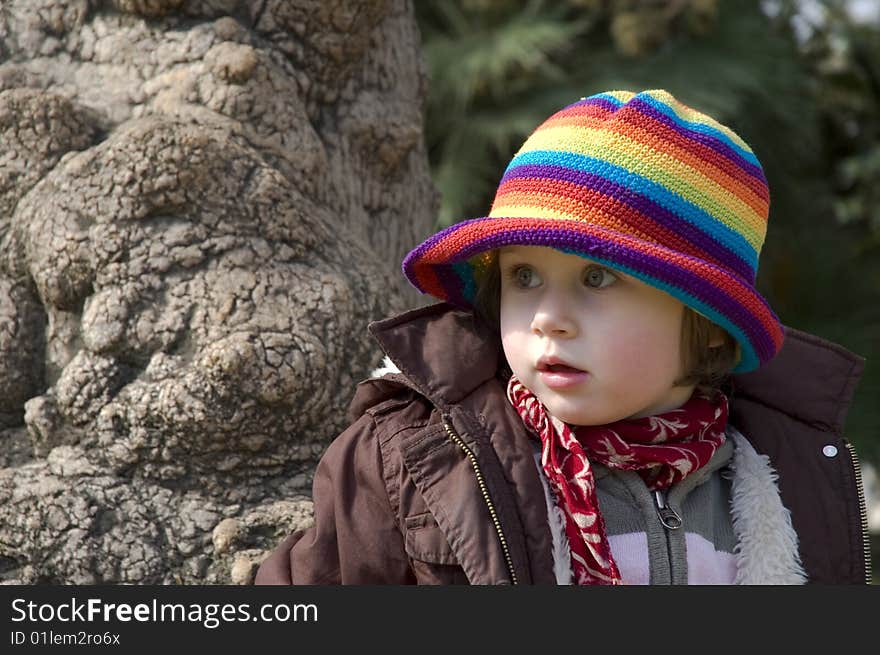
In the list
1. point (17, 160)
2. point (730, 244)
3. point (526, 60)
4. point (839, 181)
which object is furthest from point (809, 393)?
point (839, 181)

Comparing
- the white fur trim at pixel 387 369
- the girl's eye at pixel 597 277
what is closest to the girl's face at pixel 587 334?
the girl's eye at pixel 597 277

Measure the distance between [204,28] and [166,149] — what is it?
1.19 feet

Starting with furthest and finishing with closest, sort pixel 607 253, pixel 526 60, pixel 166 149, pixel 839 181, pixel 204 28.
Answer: pixel 839 181 → pixel 526 60 → pixel 204 28 → pixel 166 149 → pixel 607 253

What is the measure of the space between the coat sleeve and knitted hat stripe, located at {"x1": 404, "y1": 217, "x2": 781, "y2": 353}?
42 cm

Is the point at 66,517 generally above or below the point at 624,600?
above

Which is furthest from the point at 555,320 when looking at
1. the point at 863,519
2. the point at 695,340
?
the point at 863,519

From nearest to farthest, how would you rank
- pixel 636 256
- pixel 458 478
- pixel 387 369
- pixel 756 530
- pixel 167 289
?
pixel 636 256 < pixel 458 478 < pixel 756 530 < pixel 387 369 < pixel 167 289

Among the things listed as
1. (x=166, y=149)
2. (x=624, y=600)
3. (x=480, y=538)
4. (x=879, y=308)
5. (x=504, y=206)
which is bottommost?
(x=624, y=600)

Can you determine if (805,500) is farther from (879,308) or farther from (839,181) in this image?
(839,181)

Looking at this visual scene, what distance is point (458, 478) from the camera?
1.91 meters

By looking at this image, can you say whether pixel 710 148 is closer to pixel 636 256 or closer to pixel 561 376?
pixel 636 256

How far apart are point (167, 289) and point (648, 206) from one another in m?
0.97

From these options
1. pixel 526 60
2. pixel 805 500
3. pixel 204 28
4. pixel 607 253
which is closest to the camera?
pixel 607 253

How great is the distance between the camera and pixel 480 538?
6.07 ft
